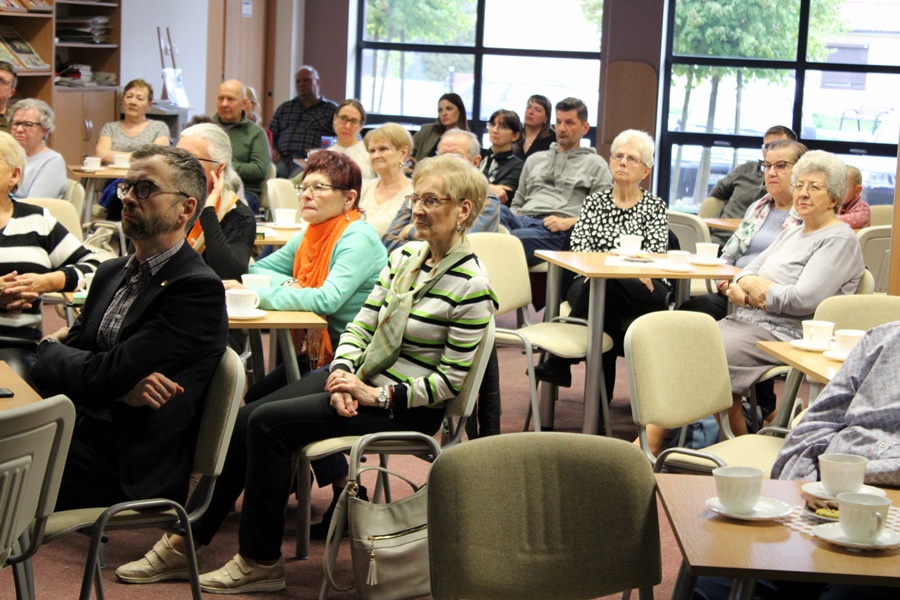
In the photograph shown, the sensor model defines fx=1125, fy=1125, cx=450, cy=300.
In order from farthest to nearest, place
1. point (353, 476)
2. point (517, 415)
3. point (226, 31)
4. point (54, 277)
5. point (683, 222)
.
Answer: point (226, 31) → point (683, 222) → point (517, 415) → point (54, 277) → point (353, 476)

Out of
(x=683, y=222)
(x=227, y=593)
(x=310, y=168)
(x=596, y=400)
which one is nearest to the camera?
(x=227, y=593)

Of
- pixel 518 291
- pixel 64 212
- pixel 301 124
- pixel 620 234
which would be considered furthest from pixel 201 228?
pixel 301 124

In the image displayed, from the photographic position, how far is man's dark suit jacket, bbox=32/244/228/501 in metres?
2.58

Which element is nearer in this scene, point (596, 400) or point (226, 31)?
point (596, 400)

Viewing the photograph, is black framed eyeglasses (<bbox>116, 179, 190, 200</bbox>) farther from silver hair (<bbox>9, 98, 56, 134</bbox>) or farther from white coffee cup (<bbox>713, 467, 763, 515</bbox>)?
silver hair (<bbox>9, 98, 56, 134</bbox>)

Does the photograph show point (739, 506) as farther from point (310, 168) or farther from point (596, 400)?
point (596, 400)

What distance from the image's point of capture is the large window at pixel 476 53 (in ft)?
35.5

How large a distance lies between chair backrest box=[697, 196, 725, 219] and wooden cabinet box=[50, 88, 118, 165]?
15.2ft

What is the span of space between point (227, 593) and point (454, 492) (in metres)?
1.31

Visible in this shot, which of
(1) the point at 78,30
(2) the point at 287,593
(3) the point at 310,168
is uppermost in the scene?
(1) the point at 78,30

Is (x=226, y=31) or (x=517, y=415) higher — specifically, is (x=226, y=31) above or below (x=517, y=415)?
above

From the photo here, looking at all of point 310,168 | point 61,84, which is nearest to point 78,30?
point 61,84

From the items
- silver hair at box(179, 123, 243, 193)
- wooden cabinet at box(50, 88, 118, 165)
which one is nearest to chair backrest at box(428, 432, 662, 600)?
silver hair at box(179, 123, 243, 193)

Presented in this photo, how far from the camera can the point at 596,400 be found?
4.58 m
